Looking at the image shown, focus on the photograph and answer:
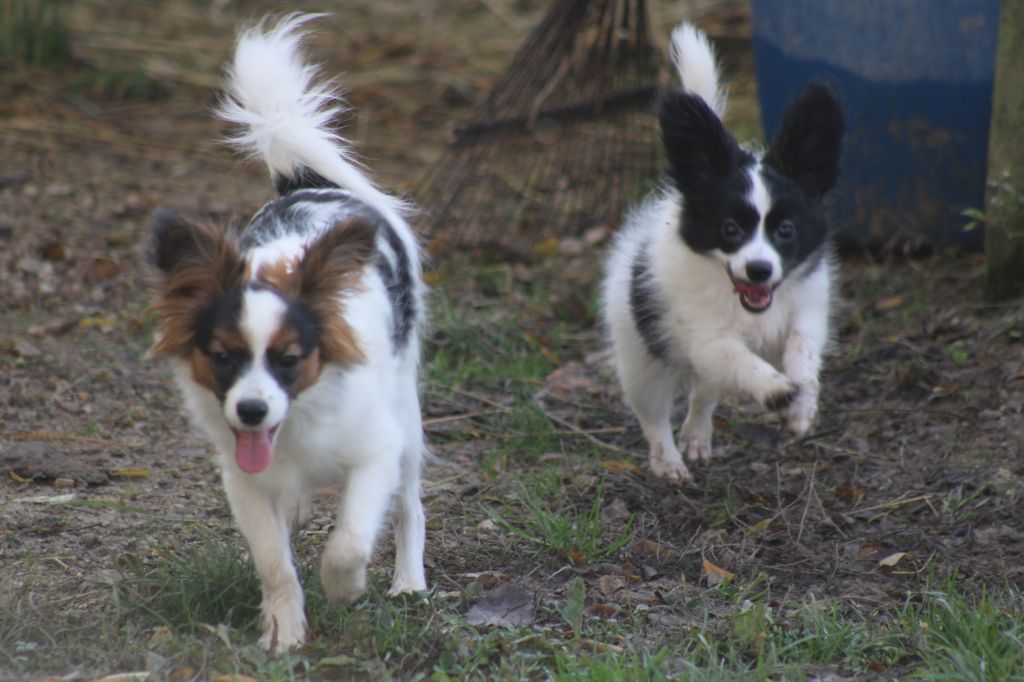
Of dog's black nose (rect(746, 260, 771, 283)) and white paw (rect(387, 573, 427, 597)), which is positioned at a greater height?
dog's black nose (rect(746, 260, 771, 283))

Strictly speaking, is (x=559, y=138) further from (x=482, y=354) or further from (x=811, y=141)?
(x=811, y=141)

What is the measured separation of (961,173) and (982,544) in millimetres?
2822

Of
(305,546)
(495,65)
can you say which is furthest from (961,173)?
(495,65)

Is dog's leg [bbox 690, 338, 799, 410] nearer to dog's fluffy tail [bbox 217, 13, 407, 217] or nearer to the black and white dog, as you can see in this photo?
the black and white dog

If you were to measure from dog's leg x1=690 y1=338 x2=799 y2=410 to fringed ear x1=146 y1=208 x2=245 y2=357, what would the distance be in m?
1.82

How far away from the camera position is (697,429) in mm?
5211

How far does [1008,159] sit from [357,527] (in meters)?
3.51

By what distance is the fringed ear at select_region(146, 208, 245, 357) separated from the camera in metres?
A: 3.29

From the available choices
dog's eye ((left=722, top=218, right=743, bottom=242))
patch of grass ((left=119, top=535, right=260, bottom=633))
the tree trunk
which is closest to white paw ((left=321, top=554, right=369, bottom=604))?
patch of grass ((left=119, top=535, right=260, bottom=633))

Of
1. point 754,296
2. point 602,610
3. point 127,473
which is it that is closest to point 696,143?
point 754,296

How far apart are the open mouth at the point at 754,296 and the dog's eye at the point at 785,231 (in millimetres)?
167

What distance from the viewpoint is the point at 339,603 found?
3.61 metres

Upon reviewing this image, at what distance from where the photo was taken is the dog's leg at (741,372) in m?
4.32

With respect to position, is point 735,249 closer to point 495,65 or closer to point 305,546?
point 305,546
